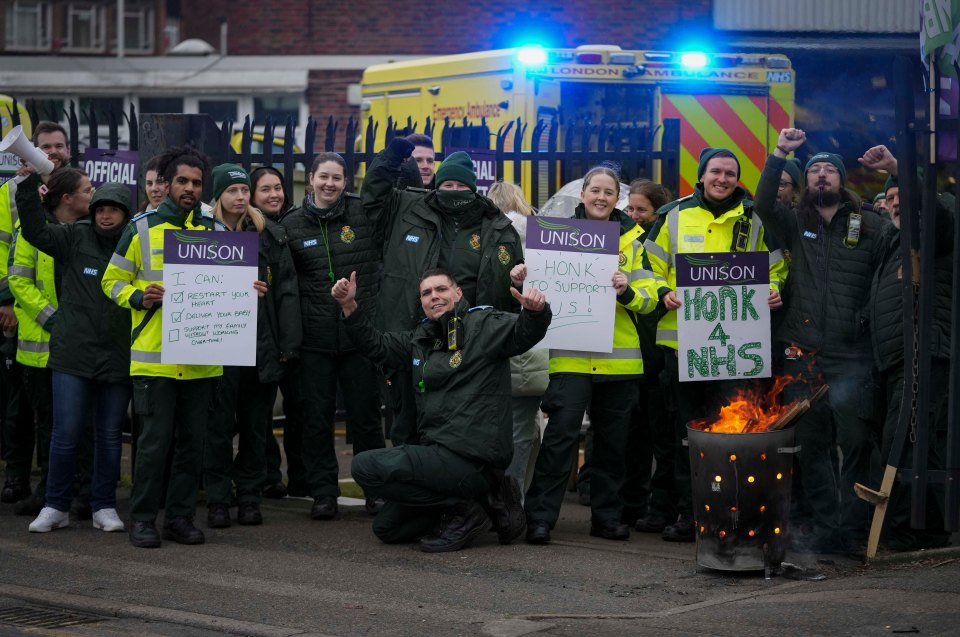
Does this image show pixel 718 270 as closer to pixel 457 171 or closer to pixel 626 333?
pixel 626 333

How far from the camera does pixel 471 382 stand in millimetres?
8195

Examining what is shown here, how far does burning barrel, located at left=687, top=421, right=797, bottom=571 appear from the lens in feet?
24.5

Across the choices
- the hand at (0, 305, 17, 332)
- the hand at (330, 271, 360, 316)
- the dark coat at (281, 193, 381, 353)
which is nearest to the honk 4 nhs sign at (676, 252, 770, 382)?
the hand at (330, 271, 360, 316)

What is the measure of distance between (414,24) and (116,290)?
62.4 ft

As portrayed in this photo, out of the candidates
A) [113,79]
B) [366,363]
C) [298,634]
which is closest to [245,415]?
[366,363]

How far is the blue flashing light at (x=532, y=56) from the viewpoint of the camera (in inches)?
563

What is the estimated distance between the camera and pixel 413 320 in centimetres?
872

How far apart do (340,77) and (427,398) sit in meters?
19.4

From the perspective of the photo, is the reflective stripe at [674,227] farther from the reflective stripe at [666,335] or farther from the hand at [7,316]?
the hand at [7,316]

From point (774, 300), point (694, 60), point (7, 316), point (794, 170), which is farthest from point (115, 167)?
point (694, 60)

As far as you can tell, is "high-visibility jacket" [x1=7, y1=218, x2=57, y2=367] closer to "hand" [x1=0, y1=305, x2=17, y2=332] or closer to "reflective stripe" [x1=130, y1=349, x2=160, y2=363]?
"hand" [x1=0, y1=305, x2=17, y2=332]

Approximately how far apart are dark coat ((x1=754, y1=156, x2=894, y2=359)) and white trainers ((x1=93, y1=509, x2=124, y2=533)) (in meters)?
3.89

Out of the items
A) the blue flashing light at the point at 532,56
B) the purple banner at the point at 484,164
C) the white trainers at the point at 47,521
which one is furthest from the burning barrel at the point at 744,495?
the blue flashing light at the point at 532,56

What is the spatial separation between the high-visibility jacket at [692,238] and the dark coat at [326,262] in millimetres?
1690
